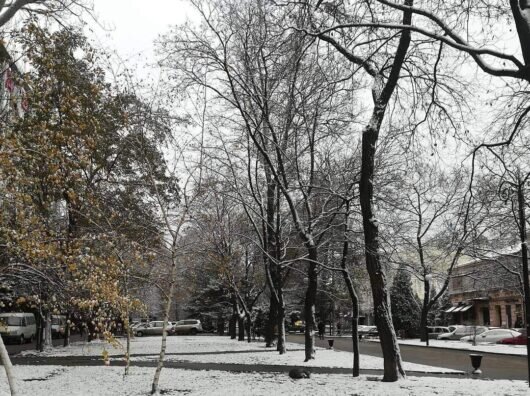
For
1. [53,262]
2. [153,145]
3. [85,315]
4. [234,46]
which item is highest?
[234,46]

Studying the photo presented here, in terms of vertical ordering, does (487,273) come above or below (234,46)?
below

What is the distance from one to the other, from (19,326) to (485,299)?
45.7 m

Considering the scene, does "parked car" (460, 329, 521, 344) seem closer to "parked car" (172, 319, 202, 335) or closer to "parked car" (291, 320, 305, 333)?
"parked car" (291, 320, 305, 333)

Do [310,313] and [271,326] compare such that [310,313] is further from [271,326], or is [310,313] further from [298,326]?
[298,326]

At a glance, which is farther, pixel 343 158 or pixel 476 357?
pixel 343 158

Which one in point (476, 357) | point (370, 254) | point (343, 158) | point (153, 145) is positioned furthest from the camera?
point (343, 158)

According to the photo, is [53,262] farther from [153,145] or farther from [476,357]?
[476,357]

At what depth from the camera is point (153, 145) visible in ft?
56.3

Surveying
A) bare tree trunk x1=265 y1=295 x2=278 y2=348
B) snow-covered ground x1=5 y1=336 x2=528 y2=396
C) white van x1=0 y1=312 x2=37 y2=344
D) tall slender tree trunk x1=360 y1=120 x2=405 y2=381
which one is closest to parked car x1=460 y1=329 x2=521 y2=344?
bare tree trunk x1=265 y1=295 x2=278 y2=348

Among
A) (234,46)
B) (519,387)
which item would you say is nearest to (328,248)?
(234,46)

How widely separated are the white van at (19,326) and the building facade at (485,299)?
111 feet

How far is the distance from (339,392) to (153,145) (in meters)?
8.76

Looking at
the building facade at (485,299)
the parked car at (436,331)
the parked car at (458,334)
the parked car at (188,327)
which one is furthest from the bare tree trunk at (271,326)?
the parked car at (188,327)

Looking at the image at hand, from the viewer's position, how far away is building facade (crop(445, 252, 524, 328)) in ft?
151
